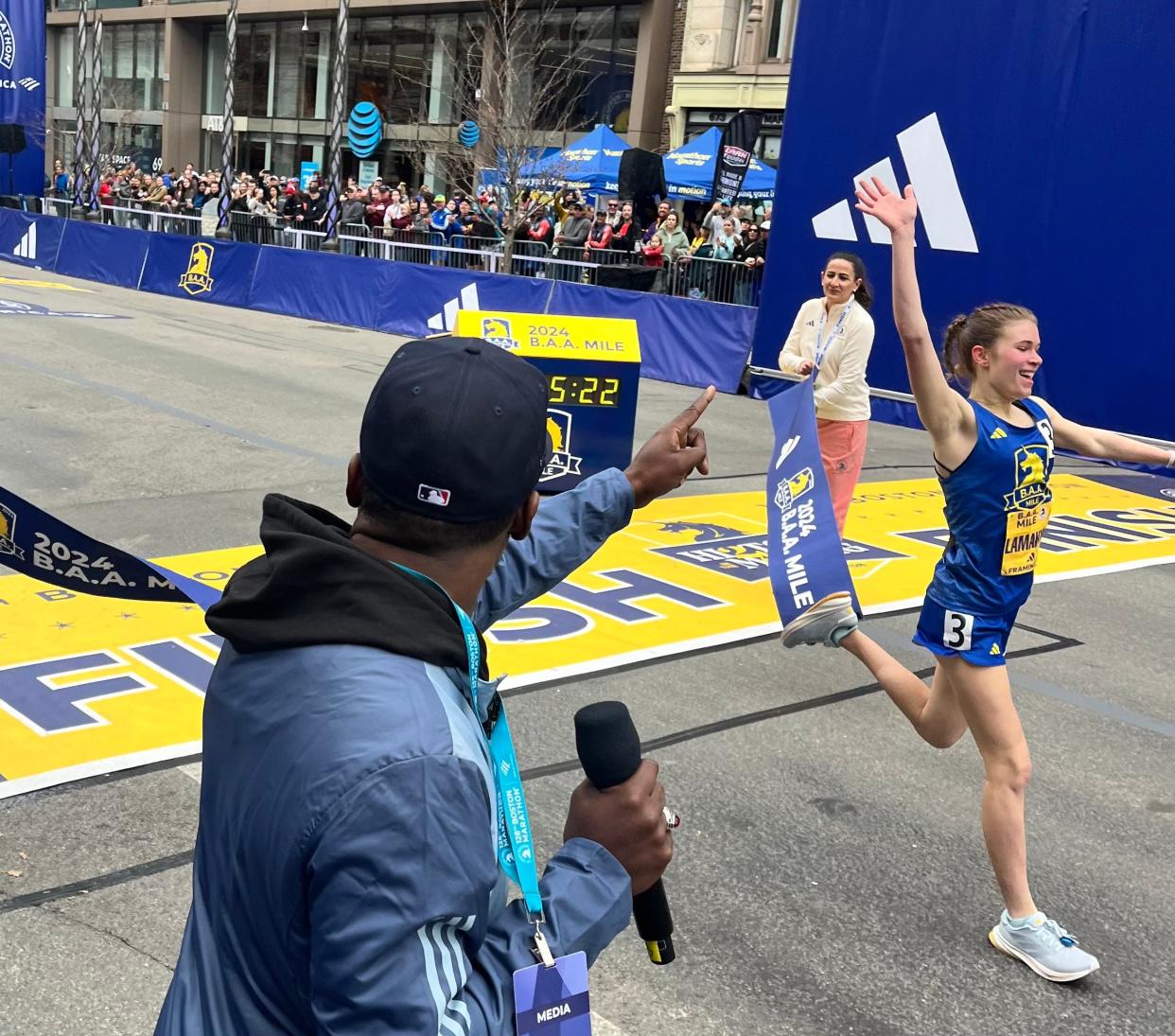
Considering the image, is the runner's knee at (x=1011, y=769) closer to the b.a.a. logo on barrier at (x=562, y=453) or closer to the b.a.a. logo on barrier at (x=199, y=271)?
the b.a.a. logo on barrier at (x=562, y=453)

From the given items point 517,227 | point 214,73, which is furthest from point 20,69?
point 214,73

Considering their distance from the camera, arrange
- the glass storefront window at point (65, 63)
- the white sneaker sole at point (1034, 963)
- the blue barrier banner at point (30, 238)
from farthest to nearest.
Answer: the glass storefront window at point (65, 63)
the blue barrier banner at point (30, 238)
the white sneaker sole at point (1034, 963)

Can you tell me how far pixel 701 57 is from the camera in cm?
3353

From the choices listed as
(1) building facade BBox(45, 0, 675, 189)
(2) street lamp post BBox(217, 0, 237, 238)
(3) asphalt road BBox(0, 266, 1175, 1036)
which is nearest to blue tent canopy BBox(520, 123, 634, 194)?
(1) building facade BBox(45, 0, 675, 189)

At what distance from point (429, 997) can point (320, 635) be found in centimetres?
39

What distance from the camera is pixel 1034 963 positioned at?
12.5 feet

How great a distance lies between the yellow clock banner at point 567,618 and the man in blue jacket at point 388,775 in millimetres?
3392

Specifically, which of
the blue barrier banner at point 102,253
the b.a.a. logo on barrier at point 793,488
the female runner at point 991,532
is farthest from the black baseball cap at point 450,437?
the blue barrier banner at point 102,253

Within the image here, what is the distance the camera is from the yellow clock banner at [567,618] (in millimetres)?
5039

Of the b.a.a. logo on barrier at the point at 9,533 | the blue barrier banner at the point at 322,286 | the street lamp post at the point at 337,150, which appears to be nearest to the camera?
the b.a.a. logo on barrier at the point at 9,533

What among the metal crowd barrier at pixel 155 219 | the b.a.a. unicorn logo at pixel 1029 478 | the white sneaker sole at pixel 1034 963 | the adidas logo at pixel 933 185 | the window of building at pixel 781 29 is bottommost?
the white sneaker sole at pixel 1034 963

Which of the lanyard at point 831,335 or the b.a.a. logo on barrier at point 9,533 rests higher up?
the lanyard at point 831,335

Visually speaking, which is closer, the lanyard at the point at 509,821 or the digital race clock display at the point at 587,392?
the lanyard at the point at 509,821

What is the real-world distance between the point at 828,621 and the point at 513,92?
27.1 meters
